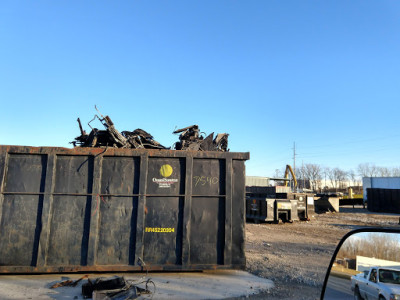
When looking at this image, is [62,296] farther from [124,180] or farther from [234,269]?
[234,269]

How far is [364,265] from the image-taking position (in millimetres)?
1404

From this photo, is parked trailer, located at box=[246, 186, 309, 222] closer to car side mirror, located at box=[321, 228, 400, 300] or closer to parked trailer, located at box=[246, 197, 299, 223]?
parked trailer, located at box=[246, 197, 299, 223]

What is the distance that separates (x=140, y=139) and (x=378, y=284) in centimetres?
545

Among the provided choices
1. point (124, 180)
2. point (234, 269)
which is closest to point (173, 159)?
point (124, 180)

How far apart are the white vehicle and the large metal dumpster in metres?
3.94

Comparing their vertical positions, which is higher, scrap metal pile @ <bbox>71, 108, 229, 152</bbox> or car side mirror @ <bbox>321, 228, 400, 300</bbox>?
scrap metal pile @ <bbox>71, 108, 229, 152</bbox>

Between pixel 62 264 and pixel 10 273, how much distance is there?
1027 millimetres

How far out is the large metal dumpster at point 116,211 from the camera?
16.0ft

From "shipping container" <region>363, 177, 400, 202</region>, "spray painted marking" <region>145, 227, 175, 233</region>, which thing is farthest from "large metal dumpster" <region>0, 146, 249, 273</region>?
"shipping container" <region>363, 177, 400, 202</region>

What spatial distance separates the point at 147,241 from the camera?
5.04 m

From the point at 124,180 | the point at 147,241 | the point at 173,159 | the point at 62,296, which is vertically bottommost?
the point at 62,296

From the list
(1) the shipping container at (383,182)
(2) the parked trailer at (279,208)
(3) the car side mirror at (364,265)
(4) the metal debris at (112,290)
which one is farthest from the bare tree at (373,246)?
(1) the shipping container at (383,182)

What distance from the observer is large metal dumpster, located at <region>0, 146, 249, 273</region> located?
4.87 meters

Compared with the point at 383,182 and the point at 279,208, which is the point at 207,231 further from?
the point at 383,182
